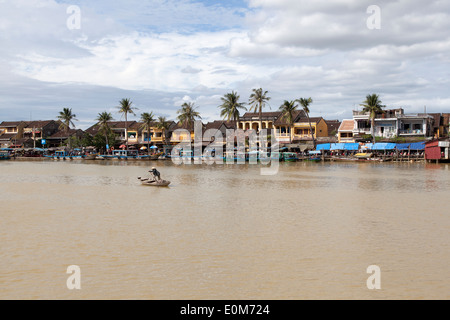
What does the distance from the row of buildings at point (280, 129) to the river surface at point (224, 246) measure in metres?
49.8

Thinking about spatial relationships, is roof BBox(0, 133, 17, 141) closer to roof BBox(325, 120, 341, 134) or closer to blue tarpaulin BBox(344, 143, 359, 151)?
roof BBox(325, 120, 341, 134)

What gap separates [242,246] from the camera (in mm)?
12781

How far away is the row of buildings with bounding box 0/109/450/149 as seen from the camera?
2726 inches

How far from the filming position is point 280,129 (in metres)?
81.1

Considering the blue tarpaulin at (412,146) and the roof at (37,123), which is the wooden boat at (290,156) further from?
the roof at (37,123)

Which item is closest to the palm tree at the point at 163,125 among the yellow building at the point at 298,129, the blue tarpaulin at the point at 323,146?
the yellow building at the point at 298,129

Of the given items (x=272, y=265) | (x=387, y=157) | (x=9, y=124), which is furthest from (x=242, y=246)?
(x=9, y=124)

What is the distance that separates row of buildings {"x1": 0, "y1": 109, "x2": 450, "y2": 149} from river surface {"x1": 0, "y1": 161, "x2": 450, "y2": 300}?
4978 centimetres

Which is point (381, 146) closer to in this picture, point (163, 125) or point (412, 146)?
point (412, 146)

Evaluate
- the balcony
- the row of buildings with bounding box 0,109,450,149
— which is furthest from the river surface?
the row of buildings with bounding box 0,109,450,149

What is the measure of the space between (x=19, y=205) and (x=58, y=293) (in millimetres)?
13234

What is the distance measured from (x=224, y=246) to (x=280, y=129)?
69.7 m

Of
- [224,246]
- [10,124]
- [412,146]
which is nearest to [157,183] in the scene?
[224,246]
